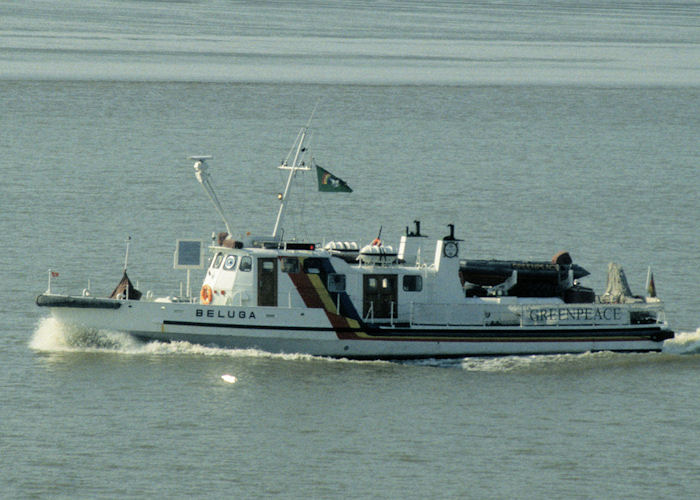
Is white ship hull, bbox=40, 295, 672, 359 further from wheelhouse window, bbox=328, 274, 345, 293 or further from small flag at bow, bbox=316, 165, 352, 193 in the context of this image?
small flag at bow, bbox=316, 165, 352, 193

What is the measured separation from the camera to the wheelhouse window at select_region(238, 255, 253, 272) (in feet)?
132

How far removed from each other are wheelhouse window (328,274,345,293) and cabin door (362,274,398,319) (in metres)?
0.69

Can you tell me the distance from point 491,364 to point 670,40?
127452 millimetres

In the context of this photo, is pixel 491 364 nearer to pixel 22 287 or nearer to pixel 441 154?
pixel 22 287

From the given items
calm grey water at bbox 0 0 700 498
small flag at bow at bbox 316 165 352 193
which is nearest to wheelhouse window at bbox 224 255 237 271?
calm grey water at bbox 0 0 700 498

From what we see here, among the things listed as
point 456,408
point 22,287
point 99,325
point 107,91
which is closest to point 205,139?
point 107,91

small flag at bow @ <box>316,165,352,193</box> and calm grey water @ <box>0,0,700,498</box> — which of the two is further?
small flag at bow @ <box>316,165,352,193</box>

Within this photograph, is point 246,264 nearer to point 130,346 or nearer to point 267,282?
point 267,282

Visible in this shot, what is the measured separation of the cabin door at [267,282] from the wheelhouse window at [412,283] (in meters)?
3.93

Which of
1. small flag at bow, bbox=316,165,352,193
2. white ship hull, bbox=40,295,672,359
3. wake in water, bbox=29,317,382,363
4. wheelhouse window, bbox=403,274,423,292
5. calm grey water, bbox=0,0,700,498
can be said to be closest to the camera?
calm grey water, bbox=0,0,700,498

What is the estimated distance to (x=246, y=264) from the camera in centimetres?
4019

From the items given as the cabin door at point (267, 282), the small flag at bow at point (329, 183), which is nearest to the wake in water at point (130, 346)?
the cabin door at point (267, 282)

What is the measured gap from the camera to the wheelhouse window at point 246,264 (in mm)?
40125

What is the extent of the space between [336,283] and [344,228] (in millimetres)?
18474
